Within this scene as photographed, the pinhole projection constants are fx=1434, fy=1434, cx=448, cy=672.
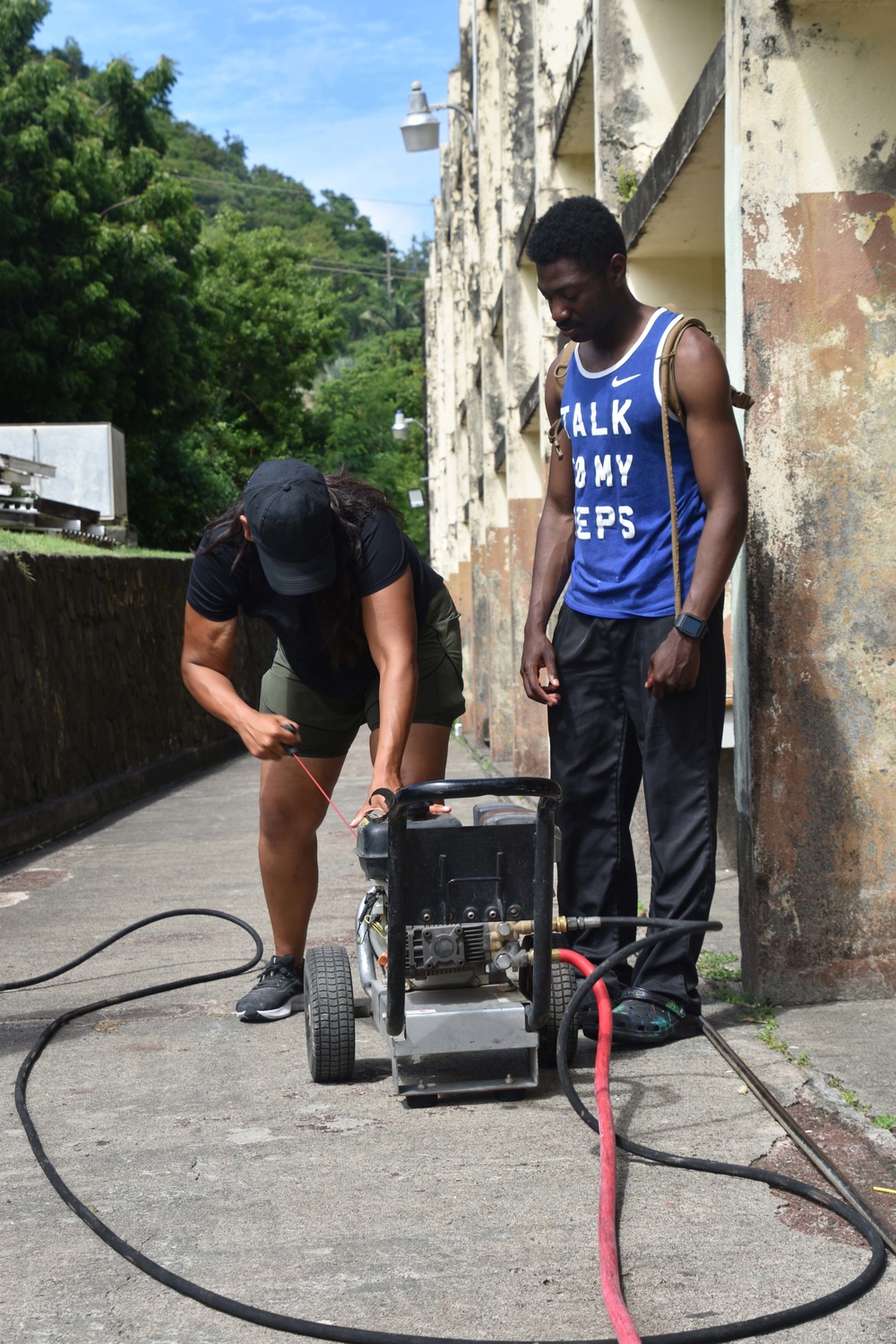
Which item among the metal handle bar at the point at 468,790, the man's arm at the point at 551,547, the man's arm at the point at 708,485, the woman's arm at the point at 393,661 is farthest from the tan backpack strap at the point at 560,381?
the metal handle bar at the point at 468,790

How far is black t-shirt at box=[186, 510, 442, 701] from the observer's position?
4145 mm

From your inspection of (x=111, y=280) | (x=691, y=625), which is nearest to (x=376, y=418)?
(x=111, y=280)

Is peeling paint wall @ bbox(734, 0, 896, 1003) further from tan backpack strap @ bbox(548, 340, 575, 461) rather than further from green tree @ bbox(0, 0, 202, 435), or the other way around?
green tree @ bbox(0, 0, 202, 435)

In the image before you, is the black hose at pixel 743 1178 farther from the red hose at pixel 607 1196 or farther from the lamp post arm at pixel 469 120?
the lamp post arm at pixel 469 120

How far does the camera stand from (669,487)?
4.05 meters

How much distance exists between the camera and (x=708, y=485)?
4.01m

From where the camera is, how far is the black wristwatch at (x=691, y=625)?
3949 mm

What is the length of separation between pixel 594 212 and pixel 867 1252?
2.77 metres

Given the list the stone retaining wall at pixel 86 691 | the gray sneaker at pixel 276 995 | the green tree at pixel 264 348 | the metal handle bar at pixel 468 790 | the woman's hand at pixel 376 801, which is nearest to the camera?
the metal handle bar at pixel 468 790

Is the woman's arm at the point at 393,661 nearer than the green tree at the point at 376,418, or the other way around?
the woman's arm at the point at 393,661

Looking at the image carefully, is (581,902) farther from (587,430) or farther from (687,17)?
(687,17)

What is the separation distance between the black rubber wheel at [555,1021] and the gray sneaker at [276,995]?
1.00 m

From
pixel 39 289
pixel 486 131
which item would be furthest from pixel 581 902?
pixel 39 289

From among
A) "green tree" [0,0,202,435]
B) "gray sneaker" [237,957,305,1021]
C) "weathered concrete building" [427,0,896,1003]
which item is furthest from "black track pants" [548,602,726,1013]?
"green tree" [0,0,202,435]
